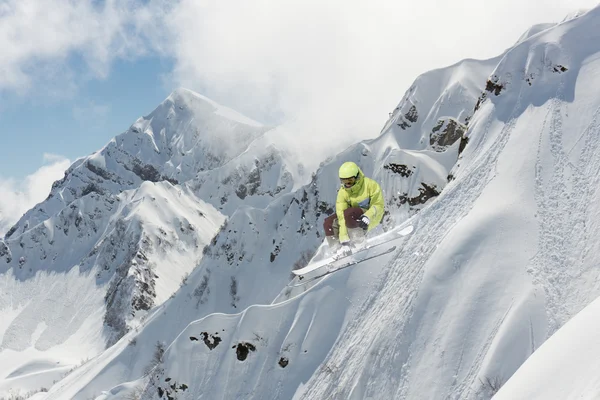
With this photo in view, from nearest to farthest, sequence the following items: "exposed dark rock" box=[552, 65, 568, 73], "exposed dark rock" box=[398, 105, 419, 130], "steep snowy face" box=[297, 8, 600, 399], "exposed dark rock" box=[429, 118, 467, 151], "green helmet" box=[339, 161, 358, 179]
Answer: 1. "green helmet" box=[339, 161, 358, 179]
2. "steep snowy face" box=[297, 8, 600, 399]
3. "exposed dark rock" box=[552, 65, 568, 73]
4. "exposed dark rock" box=[429, 118, 467, 151]
5. "exposed dark rock" box=[398, 105, 419, 130]

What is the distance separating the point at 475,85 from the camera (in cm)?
9888

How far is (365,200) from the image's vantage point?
14.3 m

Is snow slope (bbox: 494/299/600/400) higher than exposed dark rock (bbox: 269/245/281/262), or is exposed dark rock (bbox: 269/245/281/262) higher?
exposed dark rock (bbox: 269/245/281/262)

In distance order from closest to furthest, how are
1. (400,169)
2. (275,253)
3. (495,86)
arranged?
1. (495,86)
2. (400,169)
3. (275,253)

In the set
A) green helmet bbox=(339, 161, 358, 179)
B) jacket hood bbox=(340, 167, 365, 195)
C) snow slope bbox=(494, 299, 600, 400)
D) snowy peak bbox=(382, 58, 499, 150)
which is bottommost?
snow slope bbox=(494, 299, 600, 400)

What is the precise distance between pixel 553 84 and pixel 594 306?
27.9m

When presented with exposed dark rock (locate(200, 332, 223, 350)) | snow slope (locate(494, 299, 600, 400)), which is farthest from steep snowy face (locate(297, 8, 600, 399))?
snow slope (locate(494, 299, 600, 400))

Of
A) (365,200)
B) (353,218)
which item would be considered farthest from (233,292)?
(365,200)

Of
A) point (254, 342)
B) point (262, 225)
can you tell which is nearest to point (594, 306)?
point (254, 342)

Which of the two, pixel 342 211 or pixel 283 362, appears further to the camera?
pixel 283 362

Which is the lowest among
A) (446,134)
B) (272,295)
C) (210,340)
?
(210,340)

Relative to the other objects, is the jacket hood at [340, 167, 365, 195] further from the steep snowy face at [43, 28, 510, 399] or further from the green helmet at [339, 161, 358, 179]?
the steep snowy face at [43, 28, 510, 399]

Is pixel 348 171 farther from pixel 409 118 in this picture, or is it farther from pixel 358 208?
pixel 409 118

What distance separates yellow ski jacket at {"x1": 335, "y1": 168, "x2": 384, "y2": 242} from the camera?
14.0m
